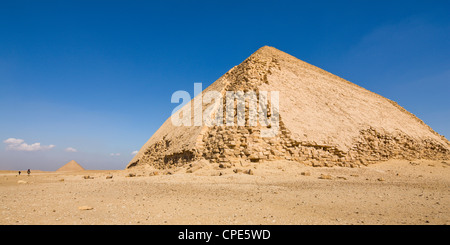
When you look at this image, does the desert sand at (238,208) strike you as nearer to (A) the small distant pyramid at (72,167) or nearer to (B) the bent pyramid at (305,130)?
(B) the bent pyramid at (305,130)

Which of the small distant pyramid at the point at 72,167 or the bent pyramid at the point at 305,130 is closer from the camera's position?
the bent pyramid at the point at 305,130

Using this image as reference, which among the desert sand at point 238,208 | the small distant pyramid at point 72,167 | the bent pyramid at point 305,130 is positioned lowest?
the small distant pyramid at point 72,167

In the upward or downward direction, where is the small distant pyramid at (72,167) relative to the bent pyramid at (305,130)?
downward

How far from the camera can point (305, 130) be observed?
51.4 feet

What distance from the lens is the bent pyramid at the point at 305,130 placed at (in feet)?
47.5

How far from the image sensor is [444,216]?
4.75 metres

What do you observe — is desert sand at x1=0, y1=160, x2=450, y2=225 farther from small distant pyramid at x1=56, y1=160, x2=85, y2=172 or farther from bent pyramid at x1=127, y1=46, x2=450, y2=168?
small distant pyramid at x1=56, y1=160, x2=85, y2=172

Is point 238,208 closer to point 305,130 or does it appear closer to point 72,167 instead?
point 305,130

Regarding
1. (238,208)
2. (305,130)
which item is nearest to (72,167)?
(305,130)

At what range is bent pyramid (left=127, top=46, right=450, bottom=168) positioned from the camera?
1449cm

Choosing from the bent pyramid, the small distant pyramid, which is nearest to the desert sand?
the bent pyramid

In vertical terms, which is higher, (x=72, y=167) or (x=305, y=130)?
(x=305, y=130)

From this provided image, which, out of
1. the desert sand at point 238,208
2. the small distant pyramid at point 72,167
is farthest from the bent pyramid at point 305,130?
the small distant pyramid at point 72,167
